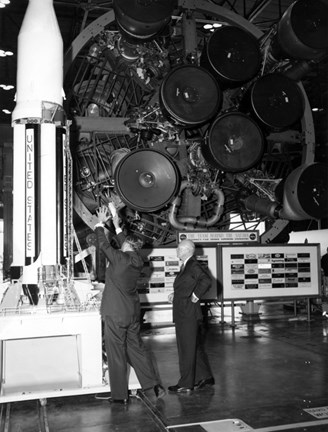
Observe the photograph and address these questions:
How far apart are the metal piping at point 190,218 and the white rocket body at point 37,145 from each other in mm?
2911

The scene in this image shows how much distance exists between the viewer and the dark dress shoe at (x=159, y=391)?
15.9ft

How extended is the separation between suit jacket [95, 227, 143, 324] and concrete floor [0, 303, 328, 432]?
2.91 ft

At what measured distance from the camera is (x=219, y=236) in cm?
919

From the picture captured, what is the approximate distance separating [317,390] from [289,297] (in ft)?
15.4

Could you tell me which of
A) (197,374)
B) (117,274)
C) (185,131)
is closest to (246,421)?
(197,374)

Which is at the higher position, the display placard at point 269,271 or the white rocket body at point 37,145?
the white rocket body at point 37,145

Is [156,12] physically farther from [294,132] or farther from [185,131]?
[294,132]

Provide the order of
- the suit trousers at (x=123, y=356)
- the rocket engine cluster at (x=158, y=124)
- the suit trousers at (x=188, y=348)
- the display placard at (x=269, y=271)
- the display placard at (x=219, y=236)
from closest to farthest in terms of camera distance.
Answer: the suit trousers at (x=123, y=356) → the suit trousers at (x=188, y=348) → the rocket engine cluster at (x=158, y=124) → the display placard at (x=219, y=236) → the display placard at (x=269, y=271)

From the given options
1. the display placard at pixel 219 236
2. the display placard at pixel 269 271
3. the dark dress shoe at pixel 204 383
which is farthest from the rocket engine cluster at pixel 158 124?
the dark dress shoe at pixel 204 383

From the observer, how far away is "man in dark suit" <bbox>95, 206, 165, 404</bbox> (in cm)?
469

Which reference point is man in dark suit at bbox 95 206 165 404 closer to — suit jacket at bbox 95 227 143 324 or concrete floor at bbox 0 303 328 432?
suit jacket at bbox 95 227 143 324

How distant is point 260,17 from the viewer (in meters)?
13.1

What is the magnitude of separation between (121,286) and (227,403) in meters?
1.54

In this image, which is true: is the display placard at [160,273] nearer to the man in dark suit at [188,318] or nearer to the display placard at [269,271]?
the display placard at [269,271]
